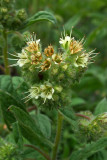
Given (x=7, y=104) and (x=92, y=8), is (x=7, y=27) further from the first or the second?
(x=92, y=8)

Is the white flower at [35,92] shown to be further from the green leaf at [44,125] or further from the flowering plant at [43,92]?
the green leaf at [44,125]

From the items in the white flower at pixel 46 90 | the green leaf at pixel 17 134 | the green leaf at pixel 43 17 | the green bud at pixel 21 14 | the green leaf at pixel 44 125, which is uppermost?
the green bud at pixel 21 14

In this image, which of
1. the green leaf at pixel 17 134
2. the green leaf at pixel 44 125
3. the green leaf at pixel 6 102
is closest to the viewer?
the green leaf at pixel 17 134

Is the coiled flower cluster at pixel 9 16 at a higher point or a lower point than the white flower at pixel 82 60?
higher

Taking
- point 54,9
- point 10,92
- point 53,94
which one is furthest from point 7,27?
point 54,9

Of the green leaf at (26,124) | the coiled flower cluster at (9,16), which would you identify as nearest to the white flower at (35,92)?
the green leaf at (26,124)
